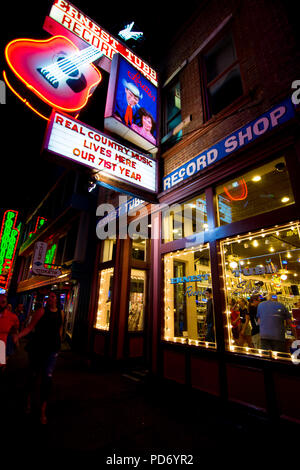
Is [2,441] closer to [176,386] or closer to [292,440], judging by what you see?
[176,386]

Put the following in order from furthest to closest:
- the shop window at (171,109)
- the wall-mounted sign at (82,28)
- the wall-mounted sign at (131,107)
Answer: the shop window at (171,109)
the wall-mounted sign at (82,28)
the wall-mounted sign at (131,107)

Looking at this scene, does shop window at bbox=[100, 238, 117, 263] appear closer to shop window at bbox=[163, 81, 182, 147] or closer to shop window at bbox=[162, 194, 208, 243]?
shop window at bbox=[162, 194, 208, 243]

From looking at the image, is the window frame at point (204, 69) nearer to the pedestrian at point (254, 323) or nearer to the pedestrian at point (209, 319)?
the pedestrian at point (209, 319)

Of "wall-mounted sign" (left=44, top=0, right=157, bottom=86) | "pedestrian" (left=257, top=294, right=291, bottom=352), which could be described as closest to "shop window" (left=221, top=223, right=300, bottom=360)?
"pedestrian" (left=257, top=294, right=291, bottom=352)

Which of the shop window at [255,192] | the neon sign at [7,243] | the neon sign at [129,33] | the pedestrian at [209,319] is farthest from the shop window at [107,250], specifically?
the neon sign at [7,243]

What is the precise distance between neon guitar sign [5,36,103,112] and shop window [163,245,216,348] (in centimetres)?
484

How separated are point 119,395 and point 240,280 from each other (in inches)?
144

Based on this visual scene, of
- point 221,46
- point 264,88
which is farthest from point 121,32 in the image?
point 264,88

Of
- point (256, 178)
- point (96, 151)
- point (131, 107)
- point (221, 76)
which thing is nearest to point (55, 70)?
point (131, 107)

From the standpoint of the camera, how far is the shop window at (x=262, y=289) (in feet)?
14.7

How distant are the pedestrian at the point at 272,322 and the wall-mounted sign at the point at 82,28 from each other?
26.8 ft

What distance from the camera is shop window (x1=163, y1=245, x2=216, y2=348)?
5.29m
